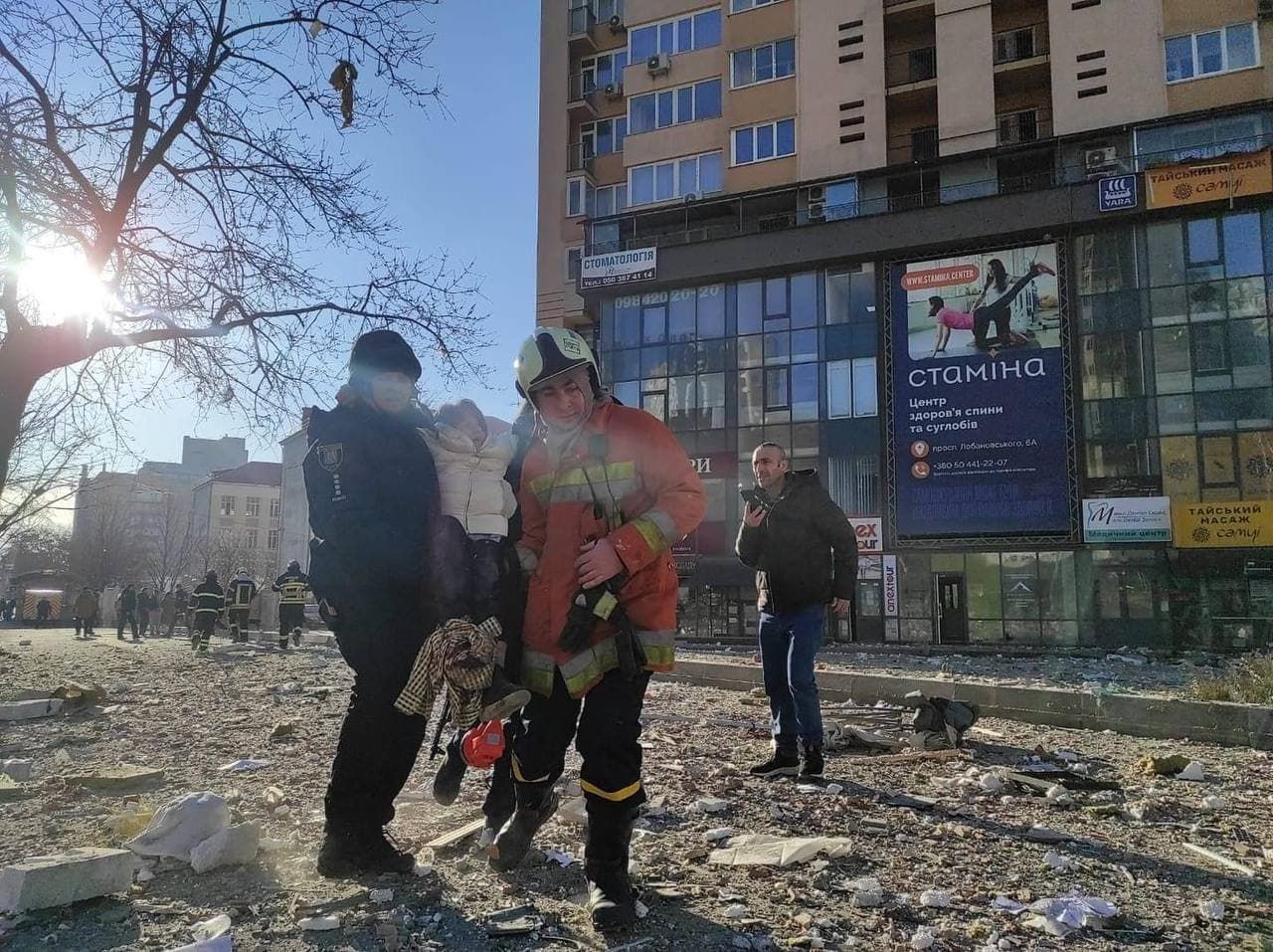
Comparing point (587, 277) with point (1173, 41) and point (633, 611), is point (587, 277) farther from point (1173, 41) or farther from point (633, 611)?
point (633, 611)

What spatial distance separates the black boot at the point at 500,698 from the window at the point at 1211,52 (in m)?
31.3

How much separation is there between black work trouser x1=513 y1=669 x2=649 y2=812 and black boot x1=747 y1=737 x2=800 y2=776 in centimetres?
221

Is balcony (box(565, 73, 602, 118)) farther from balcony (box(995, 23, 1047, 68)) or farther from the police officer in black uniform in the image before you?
the police officer in black uniform

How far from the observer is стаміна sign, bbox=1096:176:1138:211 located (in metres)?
26.7

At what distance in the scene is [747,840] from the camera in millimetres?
3701

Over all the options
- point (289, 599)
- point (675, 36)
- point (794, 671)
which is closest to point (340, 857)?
point (794, 671)

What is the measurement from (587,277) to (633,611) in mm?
31156

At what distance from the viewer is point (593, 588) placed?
9.72 feet

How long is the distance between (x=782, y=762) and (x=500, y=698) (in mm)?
2685

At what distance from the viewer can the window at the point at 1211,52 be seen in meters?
26.0

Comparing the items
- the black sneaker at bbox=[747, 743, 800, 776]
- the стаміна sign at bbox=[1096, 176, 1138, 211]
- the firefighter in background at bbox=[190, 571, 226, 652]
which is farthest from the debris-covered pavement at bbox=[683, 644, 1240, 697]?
the стаміна sign at bbox=[1096, 176, 1138, 211]

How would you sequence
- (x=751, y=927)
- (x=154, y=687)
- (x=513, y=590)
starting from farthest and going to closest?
(x=154, y=687) → (x=513, y=590) → (x=751, y=927)

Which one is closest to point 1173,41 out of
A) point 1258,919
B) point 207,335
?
point 207,335

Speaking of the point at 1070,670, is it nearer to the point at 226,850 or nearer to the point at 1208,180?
the point at 226,850
